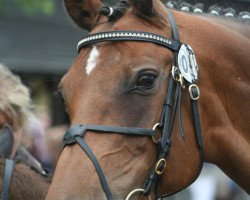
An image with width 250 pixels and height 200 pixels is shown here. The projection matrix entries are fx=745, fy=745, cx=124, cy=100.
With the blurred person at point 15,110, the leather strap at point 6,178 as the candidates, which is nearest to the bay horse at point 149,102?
the leather strap at point 6,178

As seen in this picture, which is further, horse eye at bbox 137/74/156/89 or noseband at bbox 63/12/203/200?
horse eye at bbox 137/74/156/89

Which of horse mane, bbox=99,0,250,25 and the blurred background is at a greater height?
horse mane, bbox=99,0,250,25

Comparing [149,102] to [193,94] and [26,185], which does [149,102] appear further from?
[26,185]

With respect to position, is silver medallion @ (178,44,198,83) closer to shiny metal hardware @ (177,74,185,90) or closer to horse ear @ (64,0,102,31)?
shiny metal hardware @ (177,74,185,90)

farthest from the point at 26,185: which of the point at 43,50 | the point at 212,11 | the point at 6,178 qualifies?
the point at 43,50

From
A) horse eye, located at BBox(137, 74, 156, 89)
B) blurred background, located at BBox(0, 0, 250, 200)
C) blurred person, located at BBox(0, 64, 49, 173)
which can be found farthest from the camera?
blurred background, located at BBox(0, 0, 250, 200)

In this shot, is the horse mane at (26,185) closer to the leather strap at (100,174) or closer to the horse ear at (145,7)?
the leather strap at (100,174)

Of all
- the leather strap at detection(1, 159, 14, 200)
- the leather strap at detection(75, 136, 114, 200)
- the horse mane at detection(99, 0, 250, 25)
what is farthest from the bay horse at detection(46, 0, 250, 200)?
the leather strap at detection(1, 159, 14, 200)

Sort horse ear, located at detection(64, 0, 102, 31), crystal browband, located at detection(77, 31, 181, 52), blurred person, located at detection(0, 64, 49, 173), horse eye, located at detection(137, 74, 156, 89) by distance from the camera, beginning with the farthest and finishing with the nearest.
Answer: blurred person, located at detection(0, 64, 49, 173) < horse ear, located at detection(64, 0, 102, 31) < crystal browband, located at detection(77, 31, 181, 52) < horse eye, located at detection(137, 74, 156, 89)

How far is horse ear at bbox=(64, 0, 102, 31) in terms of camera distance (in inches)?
170

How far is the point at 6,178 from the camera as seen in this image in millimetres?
4645

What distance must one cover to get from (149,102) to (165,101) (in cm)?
10

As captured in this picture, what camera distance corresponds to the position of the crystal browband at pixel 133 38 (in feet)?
13.1

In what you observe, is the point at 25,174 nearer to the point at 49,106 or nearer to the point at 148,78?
the point at 148,78
